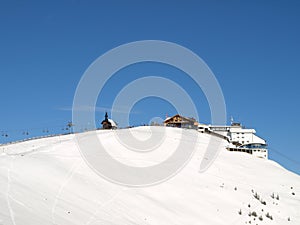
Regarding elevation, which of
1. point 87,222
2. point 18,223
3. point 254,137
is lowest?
point 18,223

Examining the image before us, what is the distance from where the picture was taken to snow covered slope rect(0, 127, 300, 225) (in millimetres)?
18062

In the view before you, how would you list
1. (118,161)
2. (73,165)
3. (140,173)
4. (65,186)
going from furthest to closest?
(118,161) < (140,173) < (73,165) < (65,186)

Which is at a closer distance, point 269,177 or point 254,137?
point 269,177

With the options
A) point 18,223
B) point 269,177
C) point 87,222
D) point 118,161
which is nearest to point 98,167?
point 118,161

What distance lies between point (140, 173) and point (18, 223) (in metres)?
17.3

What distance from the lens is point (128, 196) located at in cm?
2452

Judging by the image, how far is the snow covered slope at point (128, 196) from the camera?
18062mm

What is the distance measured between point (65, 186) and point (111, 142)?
825 inches

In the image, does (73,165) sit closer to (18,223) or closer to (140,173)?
(140,173)

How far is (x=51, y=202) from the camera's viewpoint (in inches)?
745

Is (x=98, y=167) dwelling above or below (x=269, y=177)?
below

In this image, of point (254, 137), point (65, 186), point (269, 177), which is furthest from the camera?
point (254, 137)

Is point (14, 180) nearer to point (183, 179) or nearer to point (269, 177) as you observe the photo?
point (183, 179)

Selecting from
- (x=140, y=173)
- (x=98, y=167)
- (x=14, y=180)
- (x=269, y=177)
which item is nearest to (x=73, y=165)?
(x=98, y=167)
